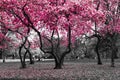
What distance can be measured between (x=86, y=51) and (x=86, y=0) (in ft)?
217

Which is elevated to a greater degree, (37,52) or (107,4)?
(107,4)

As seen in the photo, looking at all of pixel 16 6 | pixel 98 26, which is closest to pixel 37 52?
pixel 98 26

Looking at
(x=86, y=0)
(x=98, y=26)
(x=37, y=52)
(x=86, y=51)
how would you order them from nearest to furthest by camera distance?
1. (x=86, y=0)
2. (x=98, y=26)
3. (x=86, y=51)
4. (x=37, y=52)

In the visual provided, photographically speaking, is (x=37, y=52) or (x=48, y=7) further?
(x=37, y=52)

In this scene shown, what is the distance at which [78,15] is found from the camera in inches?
1017

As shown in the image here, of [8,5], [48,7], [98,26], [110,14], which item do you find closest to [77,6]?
[48,7]

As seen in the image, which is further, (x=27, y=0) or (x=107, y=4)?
(x=107, y=4)

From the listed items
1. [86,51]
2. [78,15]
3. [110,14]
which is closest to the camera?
[78,15]

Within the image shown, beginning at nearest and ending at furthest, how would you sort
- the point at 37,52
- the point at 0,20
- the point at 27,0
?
the point at 27,0 < the point at 0,20 < the point at 37,52

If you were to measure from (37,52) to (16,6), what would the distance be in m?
81.8

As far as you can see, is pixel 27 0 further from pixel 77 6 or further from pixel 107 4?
pixel 107 4

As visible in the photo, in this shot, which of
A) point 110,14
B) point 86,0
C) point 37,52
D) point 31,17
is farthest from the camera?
point 37,52

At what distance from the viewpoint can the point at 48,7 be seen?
2338cm

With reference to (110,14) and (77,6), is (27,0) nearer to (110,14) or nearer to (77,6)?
(77,6)
